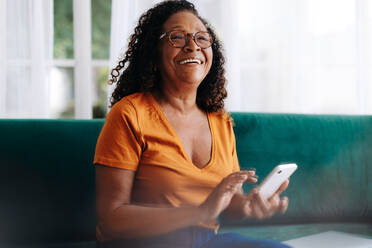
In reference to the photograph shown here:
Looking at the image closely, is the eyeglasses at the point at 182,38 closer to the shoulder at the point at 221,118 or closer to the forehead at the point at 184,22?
the forehead at the point at 184,22

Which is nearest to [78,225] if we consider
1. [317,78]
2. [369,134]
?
[369,134]

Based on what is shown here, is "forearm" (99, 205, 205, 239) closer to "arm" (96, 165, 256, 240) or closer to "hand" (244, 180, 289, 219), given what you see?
"arm" (96, 165, 256, 240)

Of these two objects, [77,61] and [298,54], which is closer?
[77,61]

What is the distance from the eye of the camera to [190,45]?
1056mm

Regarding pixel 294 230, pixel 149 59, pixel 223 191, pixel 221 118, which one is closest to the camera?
pixel 223 191

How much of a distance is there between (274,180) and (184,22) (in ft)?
1.70

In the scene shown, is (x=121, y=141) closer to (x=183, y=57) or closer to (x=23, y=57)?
(x=183, y=57)

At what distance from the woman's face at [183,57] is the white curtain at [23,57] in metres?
1.16

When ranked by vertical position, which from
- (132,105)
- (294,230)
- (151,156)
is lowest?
(294,230)

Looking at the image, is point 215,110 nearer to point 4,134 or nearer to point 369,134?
point 4,134

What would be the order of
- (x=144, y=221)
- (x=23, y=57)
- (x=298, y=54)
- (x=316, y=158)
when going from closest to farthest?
(x=144, y=221) < (x=316, y=158) < (x=23, y=57) < (x=298, y=54)

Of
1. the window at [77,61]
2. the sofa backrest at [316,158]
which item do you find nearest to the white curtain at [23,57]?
the window at [77,61]

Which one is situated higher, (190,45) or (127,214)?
(190,45)

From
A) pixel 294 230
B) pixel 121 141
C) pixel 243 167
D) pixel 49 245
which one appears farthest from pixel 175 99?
pixel 294 230
